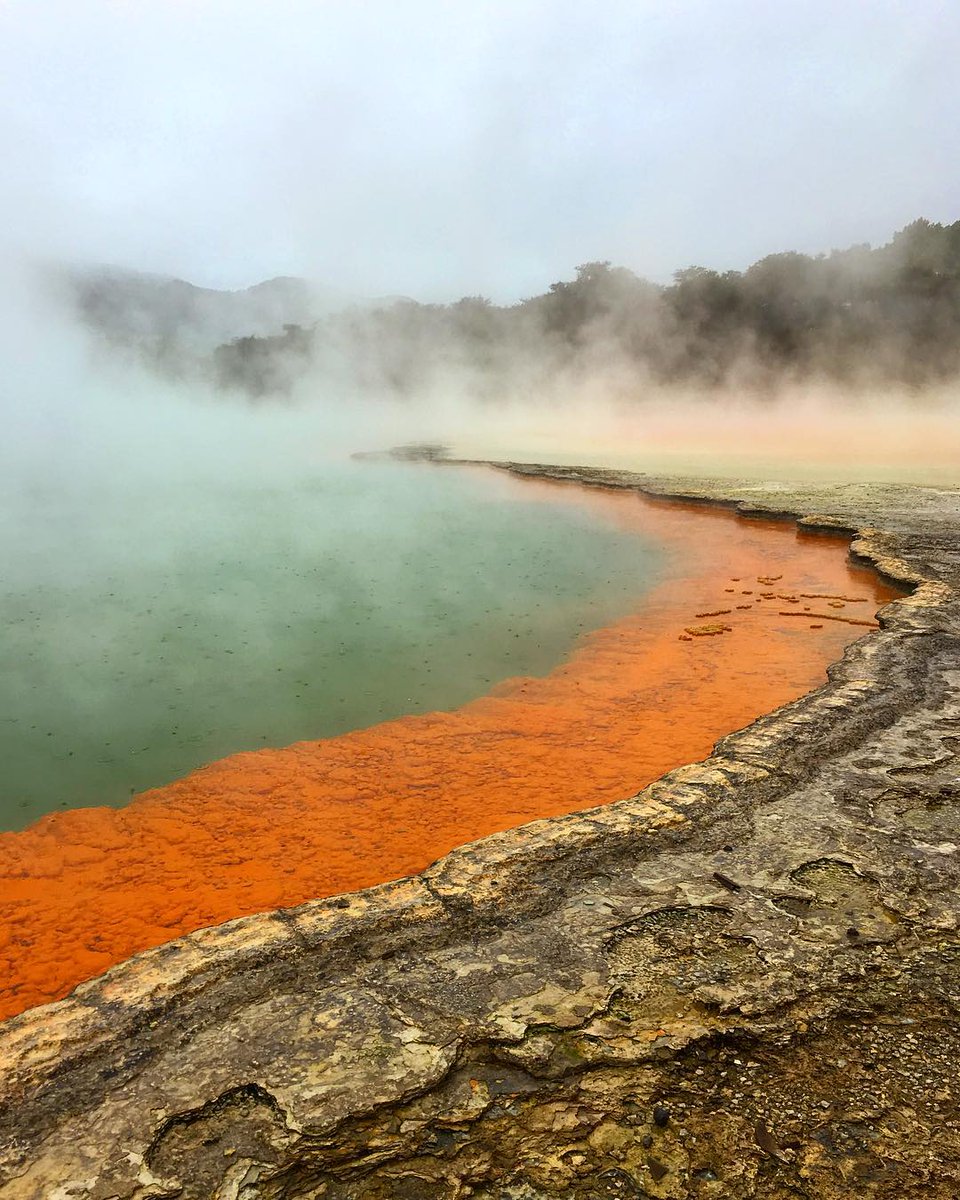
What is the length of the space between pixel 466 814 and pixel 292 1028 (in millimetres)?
1673

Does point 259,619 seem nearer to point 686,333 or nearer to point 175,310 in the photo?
point 686,333

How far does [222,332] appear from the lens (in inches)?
1938

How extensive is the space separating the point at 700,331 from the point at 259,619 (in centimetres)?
2244

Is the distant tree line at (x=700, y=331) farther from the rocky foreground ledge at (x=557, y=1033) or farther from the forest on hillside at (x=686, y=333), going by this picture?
the rocky foreground ledge at (x=557, y=1033)

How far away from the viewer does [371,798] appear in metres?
3.62

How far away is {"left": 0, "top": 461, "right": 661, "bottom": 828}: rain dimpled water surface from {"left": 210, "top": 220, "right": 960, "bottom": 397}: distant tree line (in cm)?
1535

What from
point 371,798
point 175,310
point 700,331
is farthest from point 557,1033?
point 175,310

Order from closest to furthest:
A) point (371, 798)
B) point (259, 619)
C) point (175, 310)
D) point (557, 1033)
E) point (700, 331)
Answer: point (557, 1033)
point (371, 798)
point (259, 619)
point (700, 331)
point (175, 310)

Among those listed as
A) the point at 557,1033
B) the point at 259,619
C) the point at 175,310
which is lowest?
the point at 259,619

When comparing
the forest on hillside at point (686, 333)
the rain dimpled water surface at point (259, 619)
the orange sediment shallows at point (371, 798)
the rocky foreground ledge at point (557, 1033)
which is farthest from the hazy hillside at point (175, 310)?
the rocky foreground ledge at point (557, 1033)

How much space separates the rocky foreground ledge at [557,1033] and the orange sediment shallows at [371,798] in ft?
2.59

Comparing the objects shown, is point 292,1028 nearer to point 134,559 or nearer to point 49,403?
point 134,559

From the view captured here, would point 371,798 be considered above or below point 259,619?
below

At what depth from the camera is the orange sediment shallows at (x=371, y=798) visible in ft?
9.48
